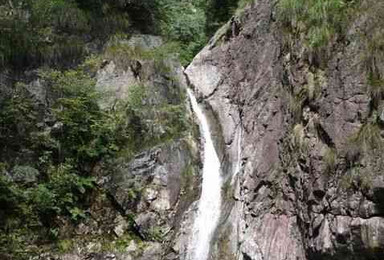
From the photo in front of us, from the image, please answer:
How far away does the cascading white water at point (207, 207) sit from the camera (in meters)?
10.0

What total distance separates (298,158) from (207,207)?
312 centimetres

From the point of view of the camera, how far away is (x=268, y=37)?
11945 mm

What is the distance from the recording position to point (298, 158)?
834cm

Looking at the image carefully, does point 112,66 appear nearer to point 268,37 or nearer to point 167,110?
point 167,110

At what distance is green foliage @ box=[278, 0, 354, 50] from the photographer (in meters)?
8.02

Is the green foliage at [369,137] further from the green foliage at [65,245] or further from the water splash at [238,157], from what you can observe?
the green foliage at [65,245]

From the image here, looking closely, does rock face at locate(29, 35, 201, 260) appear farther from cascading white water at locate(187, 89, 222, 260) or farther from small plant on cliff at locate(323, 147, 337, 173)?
small plant on cliff at locate(323, 147, 337, 173)

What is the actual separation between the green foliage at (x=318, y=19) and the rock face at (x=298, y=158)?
0.34 metres

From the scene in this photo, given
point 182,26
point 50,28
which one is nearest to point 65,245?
point 50,28

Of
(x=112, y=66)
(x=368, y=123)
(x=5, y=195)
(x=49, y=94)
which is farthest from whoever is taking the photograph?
(x=112, y=66)

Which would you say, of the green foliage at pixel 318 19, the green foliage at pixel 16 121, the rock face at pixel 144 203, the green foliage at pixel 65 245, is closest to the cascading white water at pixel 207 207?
the rock face at pixel 144 203

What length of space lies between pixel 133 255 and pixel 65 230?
1.72 m

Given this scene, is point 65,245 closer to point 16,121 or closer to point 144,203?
point 144,203

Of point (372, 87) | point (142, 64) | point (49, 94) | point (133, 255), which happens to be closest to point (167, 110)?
point (142, 64)
